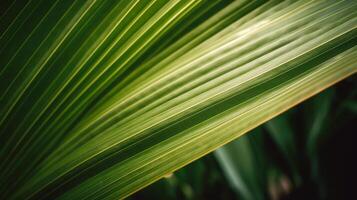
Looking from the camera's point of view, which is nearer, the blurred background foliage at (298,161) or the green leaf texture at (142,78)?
the green leaf texture at (142,78)

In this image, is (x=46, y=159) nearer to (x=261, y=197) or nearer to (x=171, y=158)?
(x=171, y=158)

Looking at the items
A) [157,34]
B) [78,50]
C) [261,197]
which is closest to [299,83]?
[157,34]

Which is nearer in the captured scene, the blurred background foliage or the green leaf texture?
the green leaf texture

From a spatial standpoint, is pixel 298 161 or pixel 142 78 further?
pixel 298 161

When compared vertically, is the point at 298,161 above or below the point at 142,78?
below

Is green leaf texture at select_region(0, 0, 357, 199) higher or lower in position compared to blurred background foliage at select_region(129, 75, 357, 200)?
higher

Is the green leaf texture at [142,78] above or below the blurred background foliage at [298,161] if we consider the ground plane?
above
